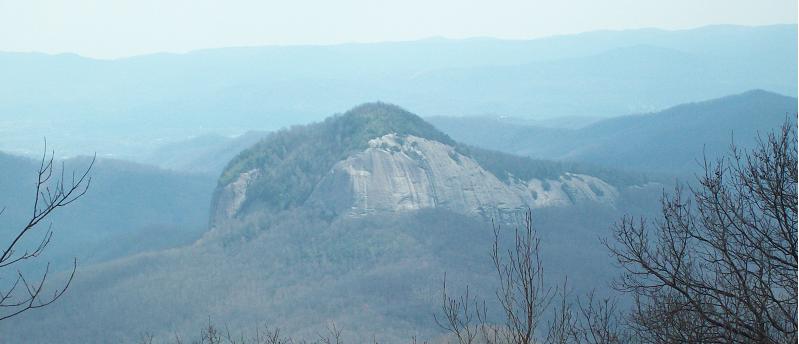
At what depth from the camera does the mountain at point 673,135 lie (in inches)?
5374

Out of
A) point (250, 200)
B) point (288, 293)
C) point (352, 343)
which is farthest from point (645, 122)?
point (352, 343)

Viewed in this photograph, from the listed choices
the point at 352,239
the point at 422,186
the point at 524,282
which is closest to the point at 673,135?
the point at 422,186

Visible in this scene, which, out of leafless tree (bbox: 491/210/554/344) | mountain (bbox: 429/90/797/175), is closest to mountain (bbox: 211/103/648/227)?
mountain (bbox: 429/90/797/175)

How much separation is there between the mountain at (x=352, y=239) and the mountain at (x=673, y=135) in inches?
1655

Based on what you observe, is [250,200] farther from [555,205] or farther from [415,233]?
[555,205]

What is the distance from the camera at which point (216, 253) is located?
8300 centimetres

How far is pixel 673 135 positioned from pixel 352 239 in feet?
291

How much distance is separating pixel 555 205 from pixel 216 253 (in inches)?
1289

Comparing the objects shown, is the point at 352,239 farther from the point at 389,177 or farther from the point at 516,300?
the point at 516,300

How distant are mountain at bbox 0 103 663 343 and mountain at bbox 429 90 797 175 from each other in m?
42.0

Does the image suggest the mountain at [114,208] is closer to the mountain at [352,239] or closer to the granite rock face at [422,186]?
the mountain at [352,239]

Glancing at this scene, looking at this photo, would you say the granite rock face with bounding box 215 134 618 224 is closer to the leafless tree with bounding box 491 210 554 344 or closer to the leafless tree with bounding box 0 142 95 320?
the leafless tree with bounding box 0 142 95 320

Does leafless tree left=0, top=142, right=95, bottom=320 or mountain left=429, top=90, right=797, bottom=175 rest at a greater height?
mountain left=429, top=90, right=797, bottom=175

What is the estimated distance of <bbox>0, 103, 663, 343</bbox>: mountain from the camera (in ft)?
220
